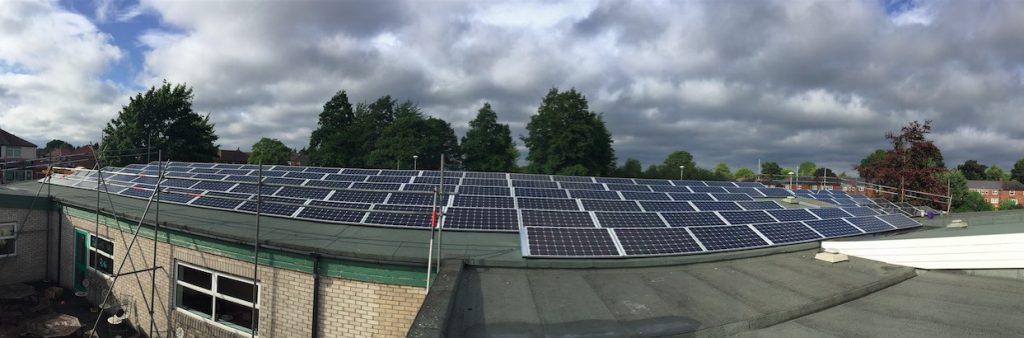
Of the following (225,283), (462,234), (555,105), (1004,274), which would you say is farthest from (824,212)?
(555,105)

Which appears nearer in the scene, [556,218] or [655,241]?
[655,241]

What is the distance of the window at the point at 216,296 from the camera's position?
9766 millimetres

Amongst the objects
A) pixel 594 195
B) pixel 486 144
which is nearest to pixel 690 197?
pixel 594 195

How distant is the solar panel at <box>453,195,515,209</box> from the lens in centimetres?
1210

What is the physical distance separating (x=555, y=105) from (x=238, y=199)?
47.5 m

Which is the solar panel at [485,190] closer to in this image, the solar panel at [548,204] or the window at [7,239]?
the solar panel at [548,204]

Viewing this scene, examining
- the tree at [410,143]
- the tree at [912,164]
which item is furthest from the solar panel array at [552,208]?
the tree at [410,143]

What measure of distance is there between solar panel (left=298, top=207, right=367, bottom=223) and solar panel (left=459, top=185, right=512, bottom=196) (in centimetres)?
426

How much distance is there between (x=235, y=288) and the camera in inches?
387

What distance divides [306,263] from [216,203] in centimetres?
689

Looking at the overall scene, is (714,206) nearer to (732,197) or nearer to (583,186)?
(732,197)

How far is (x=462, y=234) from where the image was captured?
10055 millimetres

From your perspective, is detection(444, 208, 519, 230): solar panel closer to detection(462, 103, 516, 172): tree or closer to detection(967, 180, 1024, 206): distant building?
detection(462, 103, 516, 172): tree

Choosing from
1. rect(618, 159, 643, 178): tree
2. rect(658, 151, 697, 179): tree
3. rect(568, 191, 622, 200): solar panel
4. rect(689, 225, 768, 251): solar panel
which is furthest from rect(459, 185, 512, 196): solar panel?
rect(658, 151, 697, 179): tree
